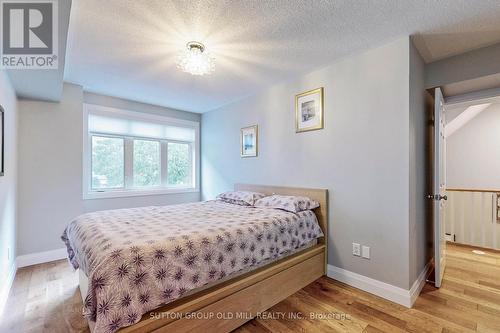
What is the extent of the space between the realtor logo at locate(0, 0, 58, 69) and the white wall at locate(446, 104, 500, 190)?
6057 millimetres

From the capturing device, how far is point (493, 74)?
2.12 metres

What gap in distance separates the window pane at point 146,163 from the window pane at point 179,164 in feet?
0.78

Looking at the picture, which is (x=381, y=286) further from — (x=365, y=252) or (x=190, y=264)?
(x=190, y=264)

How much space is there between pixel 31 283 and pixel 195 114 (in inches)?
133

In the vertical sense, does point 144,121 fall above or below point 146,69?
below

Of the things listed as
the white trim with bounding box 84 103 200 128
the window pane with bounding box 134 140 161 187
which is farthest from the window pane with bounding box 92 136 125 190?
the white trim with bounding box 84 103 200 128

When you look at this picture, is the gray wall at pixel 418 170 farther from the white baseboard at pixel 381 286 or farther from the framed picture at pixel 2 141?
the framed picture at pixel 2 141

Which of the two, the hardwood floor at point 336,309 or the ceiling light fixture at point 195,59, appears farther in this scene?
the ceiling light fixture at point 195,59

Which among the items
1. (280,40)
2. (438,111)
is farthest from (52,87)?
(438,111)

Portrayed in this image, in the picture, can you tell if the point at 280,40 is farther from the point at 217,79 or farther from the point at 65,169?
the point at 65,169

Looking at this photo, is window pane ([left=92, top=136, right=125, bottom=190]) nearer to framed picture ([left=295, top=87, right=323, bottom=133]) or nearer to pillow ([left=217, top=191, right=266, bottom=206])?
pillow ([left=217, top=191, right=266, bottom=206])

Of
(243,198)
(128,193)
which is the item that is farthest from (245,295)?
(128,193)

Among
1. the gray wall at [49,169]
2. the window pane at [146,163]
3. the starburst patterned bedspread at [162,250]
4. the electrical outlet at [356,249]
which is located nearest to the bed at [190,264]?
the starburst patterned bedspread at [162,250]

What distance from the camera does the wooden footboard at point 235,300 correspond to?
139 centimetres
